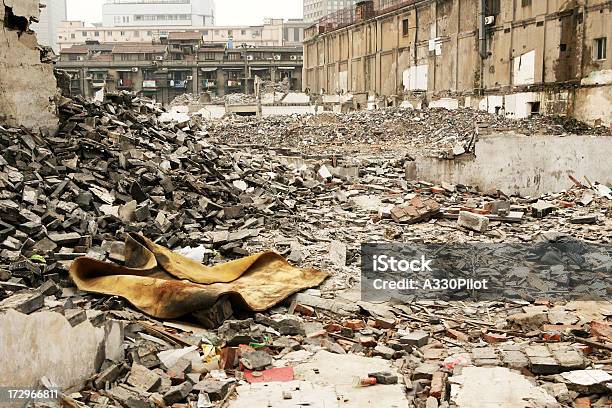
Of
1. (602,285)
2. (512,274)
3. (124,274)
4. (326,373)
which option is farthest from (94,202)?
(602,285)

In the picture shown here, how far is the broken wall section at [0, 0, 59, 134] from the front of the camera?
10812 millimetres

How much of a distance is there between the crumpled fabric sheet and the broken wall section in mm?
4402

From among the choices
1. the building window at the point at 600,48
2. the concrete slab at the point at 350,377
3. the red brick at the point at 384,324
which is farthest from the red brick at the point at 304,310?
the building window at the point at 600,48

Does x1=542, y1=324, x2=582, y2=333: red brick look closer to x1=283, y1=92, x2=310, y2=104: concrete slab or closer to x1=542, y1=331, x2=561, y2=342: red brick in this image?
x1=542, y1=331, x2=561, y2=342: red brick

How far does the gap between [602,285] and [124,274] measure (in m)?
5.93

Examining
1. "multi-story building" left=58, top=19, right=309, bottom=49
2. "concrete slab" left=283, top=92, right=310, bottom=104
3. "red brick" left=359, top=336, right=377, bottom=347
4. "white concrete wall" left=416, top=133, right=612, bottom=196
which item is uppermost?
"multi-story building" left=58, top=19, right=309, bottom=49

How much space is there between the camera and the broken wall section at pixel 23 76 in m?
10.8

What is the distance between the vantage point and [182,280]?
7.66 meters

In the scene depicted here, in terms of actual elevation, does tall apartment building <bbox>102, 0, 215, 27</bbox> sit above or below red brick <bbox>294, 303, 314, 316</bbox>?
above

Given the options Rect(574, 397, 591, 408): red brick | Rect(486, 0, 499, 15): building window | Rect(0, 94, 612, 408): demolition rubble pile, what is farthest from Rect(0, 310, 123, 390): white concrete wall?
Rect(486, 0, 499, 15): building window

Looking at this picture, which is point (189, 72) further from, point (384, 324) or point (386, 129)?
point (384, 324)

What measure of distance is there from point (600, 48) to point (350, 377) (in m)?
20.7

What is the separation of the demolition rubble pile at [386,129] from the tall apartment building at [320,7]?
82.5 meters

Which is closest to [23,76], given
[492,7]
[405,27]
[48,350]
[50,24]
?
[48,350]
